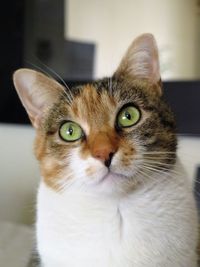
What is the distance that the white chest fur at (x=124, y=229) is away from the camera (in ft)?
2.03

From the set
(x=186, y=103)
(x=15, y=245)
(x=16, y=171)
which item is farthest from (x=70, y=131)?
(x=16, y=171)

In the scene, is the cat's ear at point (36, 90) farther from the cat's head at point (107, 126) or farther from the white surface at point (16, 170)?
the white surface at point (16, 170)

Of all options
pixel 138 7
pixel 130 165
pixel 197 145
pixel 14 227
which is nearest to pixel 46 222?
pixel 130 165

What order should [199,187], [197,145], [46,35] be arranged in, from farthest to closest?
1. [46,35]
2. [197,145]
3. [199,187]

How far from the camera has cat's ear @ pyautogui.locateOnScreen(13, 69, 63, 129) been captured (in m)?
0.68

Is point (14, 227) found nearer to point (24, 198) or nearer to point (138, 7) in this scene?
point (24, 198)

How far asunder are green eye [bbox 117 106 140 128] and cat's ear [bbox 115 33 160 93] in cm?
7

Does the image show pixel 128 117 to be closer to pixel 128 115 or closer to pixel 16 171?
pixel 128 115

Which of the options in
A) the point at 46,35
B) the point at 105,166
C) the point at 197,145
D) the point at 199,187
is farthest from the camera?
the point at 46,35

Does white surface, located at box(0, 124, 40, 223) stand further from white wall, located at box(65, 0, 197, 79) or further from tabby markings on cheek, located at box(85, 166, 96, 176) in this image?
tabby markings on cheek, located at box(85, 166, 96, 176)

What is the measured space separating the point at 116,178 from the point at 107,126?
86 mm

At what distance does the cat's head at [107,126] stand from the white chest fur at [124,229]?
3 cm

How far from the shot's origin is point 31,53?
140 cm

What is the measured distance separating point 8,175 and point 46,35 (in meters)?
0.51
